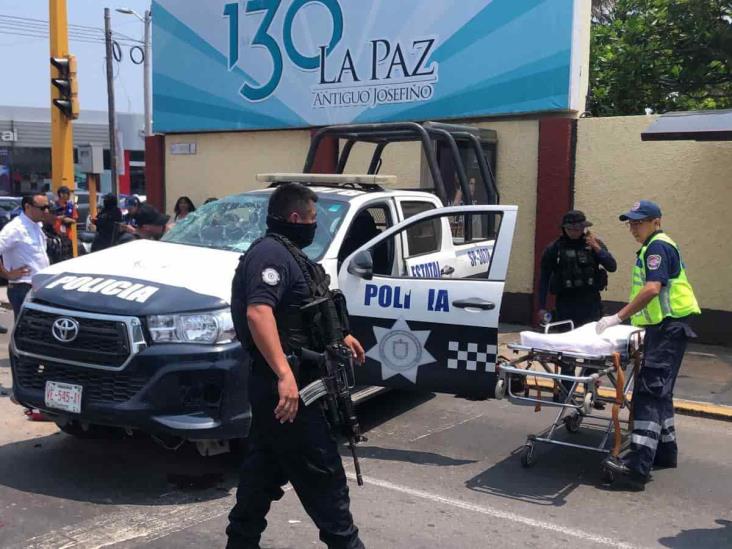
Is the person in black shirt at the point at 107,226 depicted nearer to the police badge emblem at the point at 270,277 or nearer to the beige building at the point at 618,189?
the beige building at the point at 618,189

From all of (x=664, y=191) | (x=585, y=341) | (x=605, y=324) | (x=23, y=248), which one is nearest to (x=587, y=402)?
(x=585, y=341)

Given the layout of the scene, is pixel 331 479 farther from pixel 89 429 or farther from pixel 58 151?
pixel 58 151

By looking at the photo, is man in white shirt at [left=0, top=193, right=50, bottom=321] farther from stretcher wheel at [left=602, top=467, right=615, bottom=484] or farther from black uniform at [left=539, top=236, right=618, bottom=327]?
stretcher wheel at [left=602, top=467, right=615, bottom=484]

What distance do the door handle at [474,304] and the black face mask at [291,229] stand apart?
2051 mm

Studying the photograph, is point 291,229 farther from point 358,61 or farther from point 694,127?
point 358,61

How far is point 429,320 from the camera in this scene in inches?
218

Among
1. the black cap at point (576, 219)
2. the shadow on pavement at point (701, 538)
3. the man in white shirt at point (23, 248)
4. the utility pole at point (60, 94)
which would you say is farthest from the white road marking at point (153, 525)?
the utility pole at point (60, 94)

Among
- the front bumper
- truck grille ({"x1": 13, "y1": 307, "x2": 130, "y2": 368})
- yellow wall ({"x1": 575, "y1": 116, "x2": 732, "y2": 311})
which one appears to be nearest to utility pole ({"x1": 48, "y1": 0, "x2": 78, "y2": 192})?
yellow wall ({"x1": 575, "y1": 116, "x2": 732, "y2": 311})

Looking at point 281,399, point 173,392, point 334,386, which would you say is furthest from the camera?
point 173,392

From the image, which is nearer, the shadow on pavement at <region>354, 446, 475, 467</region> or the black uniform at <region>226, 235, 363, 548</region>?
the black uniform at <region>226, 235, 363, 548</region>

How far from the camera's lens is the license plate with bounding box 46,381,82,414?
181 inches

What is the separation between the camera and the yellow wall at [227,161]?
12625 mm

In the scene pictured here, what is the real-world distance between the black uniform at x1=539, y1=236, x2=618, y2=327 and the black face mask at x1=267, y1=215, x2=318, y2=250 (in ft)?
10.8

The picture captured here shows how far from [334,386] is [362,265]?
2.10m
